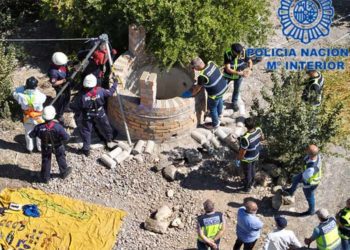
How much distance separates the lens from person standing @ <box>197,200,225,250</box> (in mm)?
8148

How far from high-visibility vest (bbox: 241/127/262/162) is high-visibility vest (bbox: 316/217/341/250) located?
188cm

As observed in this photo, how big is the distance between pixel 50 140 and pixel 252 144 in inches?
142

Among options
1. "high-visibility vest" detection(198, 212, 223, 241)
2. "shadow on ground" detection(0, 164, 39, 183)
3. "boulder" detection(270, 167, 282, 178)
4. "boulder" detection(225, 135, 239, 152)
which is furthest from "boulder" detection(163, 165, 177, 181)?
"shadow on ground" detection(0, 164, 39, 183)

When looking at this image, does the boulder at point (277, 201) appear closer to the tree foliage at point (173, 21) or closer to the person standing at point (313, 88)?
the person standing at point (313, 88)

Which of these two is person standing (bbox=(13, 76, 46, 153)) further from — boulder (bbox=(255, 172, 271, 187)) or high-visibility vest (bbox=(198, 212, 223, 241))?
boulder (bbox=(255, 172, 271, 187))

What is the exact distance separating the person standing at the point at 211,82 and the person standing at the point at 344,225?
3.30 m

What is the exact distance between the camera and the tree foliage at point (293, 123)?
380 inches

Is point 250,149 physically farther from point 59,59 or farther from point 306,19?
point 306,19

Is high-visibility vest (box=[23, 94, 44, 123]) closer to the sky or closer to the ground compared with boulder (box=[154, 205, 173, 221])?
closer to the sky

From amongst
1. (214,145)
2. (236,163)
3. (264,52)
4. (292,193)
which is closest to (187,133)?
(214,145)

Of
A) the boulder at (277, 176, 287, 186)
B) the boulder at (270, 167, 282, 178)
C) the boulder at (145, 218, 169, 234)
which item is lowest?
the boulder at (145, 218, 169, 234)

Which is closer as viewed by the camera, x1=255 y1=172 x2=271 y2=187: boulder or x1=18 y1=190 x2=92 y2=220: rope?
x1=18 y1=190 x2=92 y2=220: rope

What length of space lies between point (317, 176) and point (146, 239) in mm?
3133

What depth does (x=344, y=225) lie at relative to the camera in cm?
848
